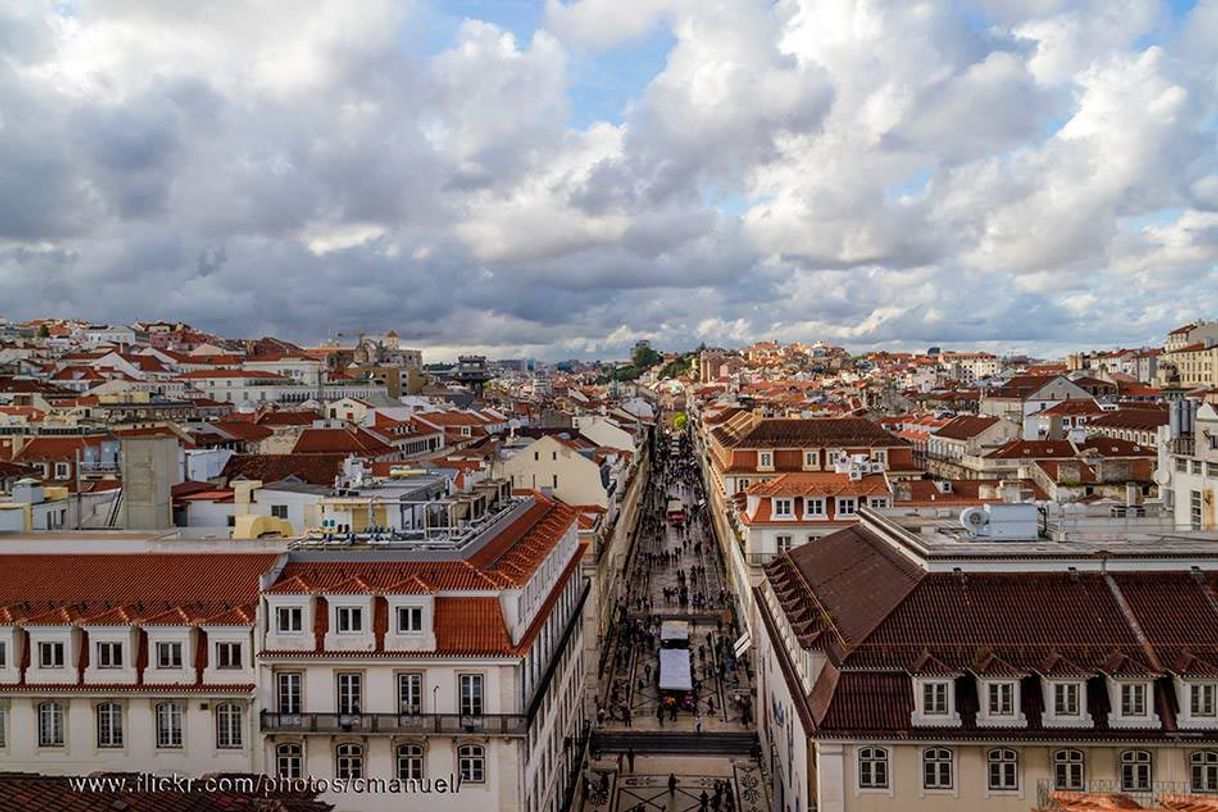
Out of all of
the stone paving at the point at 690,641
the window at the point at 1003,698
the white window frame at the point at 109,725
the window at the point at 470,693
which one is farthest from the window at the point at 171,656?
the stone paving at the point at 690,641

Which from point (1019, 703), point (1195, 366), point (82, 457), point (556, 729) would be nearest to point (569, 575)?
point (556, 729)

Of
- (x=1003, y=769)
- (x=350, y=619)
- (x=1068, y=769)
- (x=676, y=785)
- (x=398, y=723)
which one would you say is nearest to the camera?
(x=1068, y=769)

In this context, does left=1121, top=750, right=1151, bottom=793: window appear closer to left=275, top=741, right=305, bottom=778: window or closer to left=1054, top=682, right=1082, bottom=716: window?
left=1054, top=682, right=1082, bottom=716: window

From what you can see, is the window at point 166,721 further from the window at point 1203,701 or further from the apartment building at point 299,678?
the window at point 1203,701

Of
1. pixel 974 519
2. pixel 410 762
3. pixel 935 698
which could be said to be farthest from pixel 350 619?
pixel 974 519

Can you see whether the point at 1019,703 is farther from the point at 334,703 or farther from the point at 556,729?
the point at 334,703

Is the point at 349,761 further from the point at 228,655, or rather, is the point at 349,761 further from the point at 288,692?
the point at 228,655
